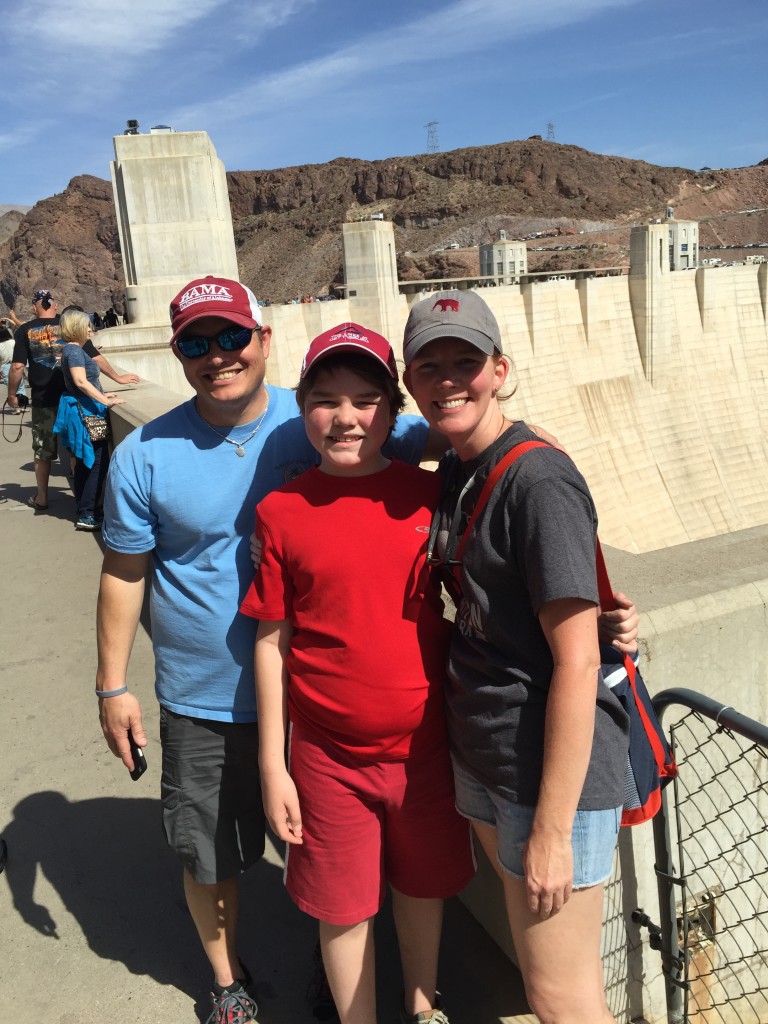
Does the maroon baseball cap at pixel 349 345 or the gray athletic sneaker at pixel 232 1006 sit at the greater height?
the maroon baseball cap at pixel 349 345

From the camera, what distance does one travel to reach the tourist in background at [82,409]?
209 inches

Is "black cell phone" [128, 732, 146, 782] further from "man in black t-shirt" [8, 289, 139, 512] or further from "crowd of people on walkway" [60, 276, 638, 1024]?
"man in black t-shirt" [8, 289, 139, 512]

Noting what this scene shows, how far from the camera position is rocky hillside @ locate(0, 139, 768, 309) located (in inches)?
2603

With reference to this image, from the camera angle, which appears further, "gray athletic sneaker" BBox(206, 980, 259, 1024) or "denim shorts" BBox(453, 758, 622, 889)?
"gray athletic sneaker" BBox(206, 980, 259, 1024)

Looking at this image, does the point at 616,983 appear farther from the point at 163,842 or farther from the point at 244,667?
the point at 163,842

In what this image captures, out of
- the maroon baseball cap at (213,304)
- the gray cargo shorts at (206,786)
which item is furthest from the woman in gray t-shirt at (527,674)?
the gray cargo shorts at (206,786)

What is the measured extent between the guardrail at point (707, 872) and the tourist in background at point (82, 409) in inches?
166

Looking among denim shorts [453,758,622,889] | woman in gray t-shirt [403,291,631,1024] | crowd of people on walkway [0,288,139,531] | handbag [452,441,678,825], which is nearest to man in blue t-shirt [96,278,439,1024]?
woman in gray t-shirt [403,291,631,1024]

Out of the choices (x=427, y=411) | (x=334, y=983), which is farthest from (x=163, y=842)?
(x=427, y=411)

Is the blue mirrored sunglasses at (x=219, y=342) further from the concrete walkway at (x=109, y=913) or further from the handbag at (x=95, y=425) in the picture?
the handbag at (x=95, y=425)

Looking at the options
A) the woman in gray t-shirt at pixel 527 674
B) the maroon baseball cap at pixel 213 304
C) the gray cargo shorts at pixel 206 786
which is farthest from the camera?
the gray cargo shorts at pixel 206 786

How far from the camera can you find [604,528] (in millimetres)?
16891

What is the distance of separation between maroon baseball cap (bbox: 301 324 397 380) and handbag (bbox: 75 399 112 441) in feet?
13.8

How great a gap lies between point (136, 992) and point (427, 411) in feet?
5.35
